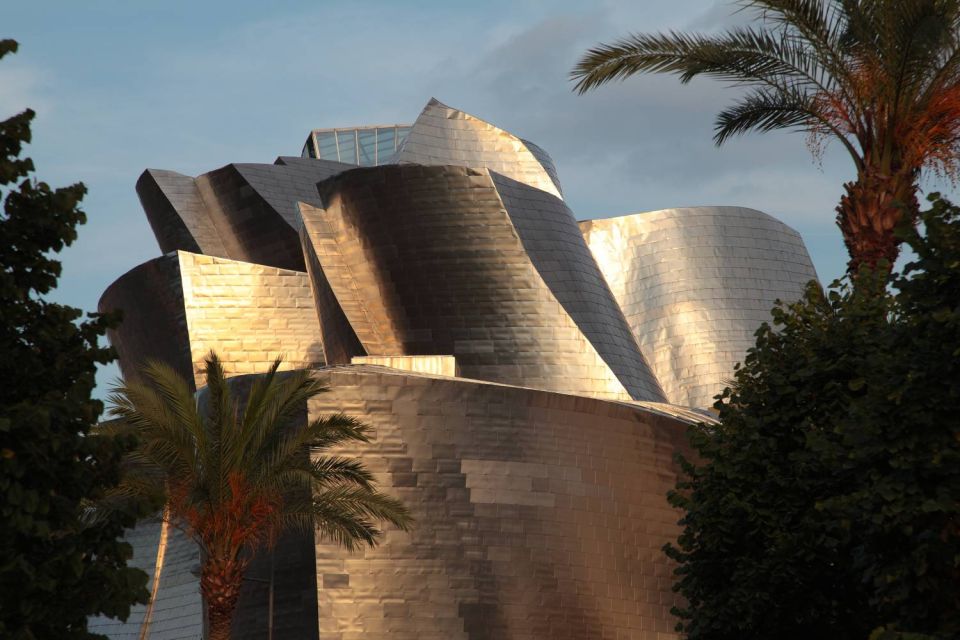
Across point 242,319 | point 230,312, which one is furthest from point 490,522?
point 230,312

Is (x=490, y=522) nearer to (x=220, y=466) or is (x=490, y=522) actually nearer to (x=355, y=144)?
(x=220, y=466)

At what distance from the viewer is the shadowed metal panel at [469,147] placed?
110ft

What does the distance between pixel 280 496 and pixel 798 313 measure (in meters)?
6.39

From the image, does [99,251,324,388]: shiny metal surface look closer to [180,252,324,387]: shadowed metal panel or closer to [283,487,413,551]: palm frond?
[180,252,324,387]: shadowed metal panel

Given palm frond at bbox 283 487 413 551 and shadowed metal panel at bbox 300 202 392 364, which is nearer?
palm frond at bbox 283 487 413 551

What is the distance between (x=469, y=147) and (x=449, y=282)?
7.35 m

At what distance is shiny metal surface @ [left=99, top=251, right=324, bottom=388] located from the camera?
95.2ft

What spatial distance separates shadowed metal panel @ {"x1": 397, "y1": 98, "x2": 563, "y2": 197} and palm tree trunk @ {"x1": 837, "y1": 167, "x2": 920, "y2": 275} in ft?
61.3

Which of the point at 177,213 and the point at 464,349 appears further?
the point at 177,213

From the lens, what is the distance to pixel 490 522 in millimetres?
21875

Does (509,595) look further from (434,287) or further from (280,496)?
(434,287)

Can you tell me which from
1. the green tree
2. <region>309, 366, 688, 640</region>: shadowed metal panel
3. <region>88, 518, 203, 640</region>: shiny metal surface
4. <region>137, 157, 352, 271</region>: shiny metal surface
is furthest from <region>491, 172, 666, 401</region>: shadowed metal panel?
the green tree

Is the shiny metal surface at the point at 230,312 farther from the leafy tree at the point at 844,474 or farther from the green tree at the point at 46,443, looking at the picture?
the green tree at the point at 46,443

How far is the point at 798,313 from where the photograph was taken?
1644 centimetres
